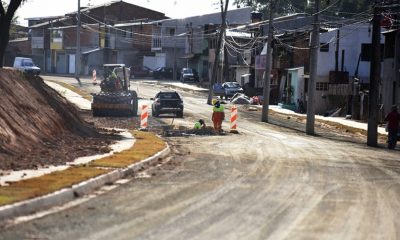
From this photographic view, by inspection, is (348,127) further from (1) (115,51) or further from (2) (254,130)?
(1) (115,51)

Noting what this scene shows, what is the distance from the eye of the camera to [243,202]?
13.0 m

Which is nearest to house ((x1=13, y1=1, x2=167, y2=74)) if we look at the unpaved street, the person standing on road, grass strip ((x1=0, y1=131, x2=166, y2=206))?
the person standing on road

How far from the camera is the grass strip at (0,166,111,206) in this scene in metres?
12.2

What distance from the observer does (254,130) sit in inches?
1468

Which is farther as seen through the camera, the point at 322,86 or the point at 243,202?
the point at 322,86

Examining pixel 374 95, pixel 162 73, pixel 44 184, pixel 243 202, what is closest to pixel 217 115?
pixel 374 95

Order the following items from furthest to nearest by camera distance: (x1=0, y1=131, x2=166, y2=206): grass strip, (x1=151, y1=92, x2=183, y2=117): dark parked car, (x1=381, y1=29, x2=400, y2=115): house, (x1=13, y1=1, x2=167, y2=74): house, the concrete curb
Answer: (x1=13, y1=1, x2=167, y2=74): house → (x1=151, y1=92, x2=183, y2=117): dark parked car → (x1=381, y1=29, x2=400, y2=115): house → (x1=0, y1=131, x2=166, y2=206): grass strip → the concrete curb

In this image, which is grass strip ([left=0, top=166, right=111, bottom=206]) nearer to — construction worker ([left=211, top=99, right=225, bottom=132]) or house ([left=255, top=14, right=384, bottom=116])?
construction worker ([left=211, top=99, right=225, bottom=132])

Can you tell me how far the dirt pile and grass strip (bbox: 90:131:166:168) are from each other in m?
0.96

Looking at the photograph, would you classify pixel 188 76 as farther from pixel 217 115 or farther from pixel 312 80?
pixel 217 115

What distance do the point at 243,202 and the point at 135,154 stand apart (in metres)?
8.30

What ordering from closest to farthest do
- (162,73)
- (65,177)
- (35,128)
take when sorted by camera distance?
(65,177) → (35,128) → (162,73)

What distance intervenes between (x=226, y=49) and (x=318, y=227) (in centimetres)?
7296

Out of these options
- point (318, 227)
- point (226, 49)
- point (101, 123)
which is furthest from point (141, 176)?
point (226, 49)
